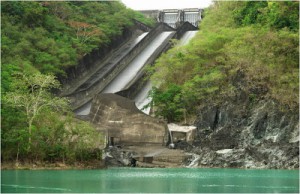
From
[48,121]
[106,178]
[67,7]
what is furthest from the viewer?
[67,7]

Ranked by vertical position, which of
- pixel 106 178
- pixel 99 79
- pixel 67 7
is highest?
pixel 67 7

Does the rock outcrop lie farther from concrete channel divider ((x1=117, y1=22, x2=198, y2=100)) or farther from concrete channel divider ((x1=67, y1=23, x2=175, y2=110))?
concrete channel divider ((x1=67, y1=23, x2=175, y2=110))

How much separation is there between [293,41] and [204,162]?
9.43m

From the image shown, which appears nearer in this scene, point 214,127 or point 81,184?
point 81,184

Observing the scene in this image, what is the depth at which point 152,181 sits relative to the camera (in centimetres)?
2486

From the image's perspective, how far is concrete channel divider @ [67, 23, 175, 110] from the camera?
43656mm

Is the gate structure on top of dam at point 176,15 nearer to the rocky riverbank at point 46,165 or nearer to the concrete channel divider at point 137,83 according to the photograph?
the concrete channel divider at point 137,83

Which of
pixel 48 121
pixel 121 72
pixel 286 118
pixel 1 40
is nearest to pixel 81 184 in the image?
pixel 48 121

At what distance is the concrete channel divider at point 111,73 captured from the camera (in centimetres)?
4366

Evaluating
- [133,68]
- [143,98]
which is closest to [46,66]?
[143,98]

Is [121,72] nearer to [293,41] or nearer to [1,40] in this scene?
[1,40]

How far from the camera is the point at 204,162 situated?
3319 cm

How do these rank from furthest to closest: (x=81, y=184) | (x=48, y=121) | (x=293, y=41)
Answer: (x=293, y=41)
(x=48, y=121)
(x=81, y=184)

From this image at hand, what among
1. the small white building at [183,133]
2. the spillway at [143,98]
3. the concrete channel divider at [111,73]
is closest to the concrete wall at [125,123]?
the small white building at [183,133]
